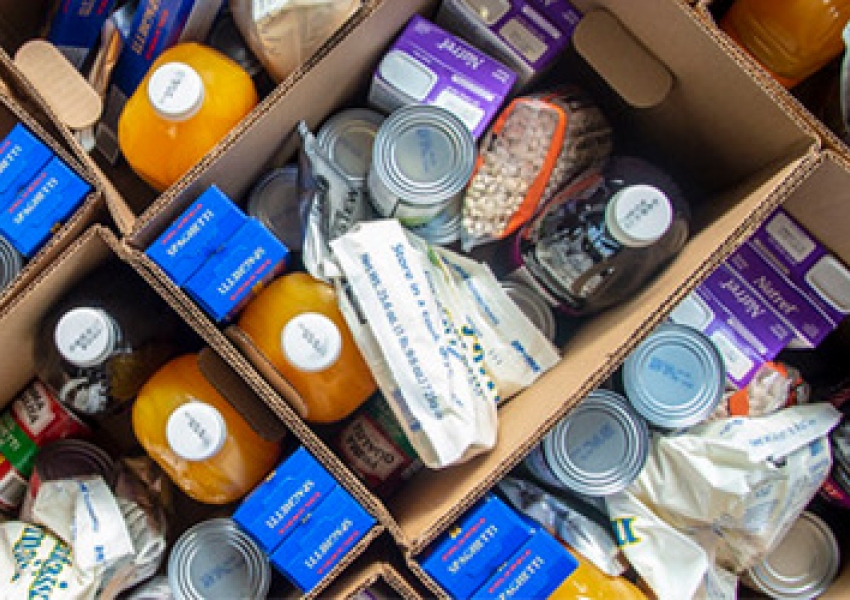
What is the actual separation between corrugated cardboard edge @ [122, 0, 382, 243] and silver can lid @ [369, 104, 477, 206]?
0.11 metres

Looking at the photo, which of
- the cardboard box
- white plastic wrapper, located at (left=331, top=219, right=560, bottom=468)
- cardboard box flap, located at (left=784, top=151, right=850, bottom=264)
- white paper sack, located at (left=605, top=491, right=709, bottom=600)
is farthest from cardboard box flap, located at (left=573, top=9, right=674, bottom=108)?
white paper sack, located at (left=605, top=491, right=709, bottom=600)

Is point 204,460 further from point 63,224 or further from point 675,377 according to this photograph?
point 675,377

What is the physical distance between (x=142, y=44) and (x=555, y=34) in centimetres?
55

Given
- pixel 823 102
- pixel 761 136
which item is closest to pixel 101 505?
pixel 761 136

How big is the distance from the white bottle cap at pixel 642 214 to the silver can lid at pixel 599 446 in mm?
292

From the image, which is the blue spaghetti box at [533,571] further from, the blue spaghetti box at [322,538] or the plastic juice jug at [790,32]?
the plastic juice jug at [790,32]

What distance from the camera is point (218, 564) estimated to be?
120cm

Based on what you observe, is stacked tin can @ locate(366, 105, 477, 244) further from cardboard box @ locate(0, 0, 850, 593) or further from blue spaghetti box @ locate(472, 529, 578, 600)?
blue spaghetti box @ locate(472, 529, 578, 600)

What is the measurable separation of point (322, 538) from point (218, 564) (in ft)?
0.55

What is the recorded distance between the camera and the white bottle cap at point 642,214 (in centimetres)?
107

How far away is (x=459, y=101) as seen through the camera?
1208 millimetres

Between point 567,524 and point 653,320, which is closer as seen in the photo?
point 653,320

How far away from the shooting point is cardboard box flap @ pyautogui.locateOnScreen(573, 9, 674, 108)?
120cm

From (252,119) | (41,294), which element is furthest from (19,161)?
(252,119)
